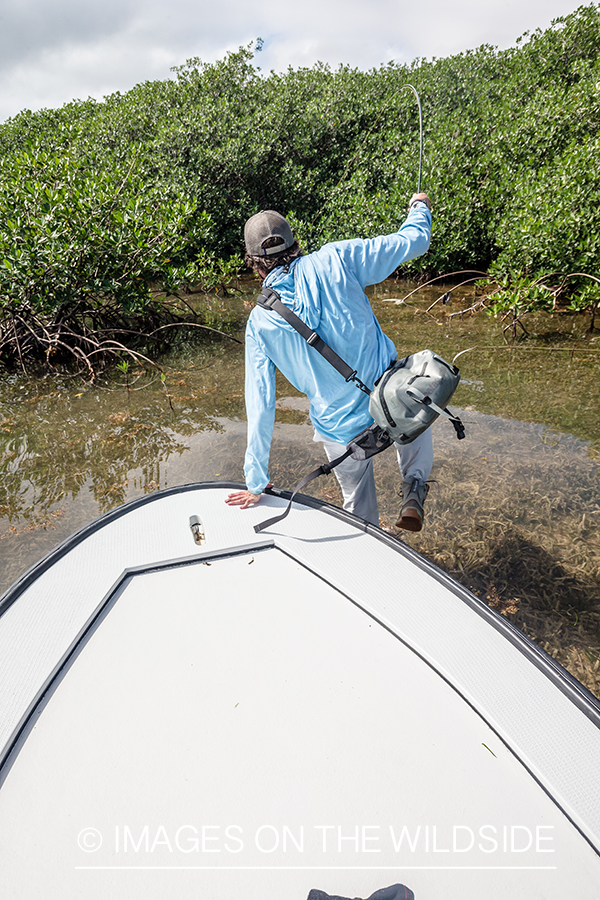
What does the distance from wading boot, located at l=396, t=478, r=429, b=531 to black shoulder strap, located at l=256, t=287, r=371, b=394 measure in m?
0.71

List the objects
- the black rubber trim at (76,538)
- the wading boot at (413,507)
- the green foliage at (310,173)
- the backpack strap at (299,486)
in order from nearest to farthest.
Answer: the black rubber trim at (76,538) < the backpack strap at (299,486) < the wading boot at (413,507) < the green foliage at (310,173)

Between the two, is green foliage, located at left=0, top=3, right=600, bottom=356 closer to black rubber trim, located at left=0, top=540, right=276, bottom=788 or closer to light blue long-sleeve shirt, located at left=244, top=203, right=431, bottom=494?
light blue long-sleeve shirt, located at left=244, top=203, right=431, bottom=494

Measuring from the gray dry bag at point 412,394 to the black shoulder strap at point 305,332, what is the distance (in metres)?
0.17

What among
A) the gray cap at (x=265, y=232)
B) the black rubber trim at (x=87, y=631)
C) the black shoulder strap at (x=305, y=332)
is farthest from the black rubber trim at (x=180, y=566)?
the gray cap at (x=265, y=232)

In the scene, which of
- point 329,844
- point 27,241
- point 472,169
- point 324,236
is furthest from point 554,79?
point 329,844

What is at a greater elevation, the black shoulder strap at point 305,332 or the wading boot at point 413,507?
the black shoulder strap at point 305,332

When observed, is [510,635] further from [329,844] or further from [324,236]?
[324,236]

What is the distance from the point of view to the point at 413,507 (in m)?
2.45

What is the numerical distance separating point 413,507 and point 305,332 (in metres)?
1.04

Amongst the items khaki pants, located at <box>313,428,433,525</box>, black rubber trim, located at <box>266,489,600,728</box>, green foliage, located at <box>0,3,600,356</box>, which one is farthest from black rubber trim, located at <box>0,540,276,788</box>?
green foliage, located at <box>0,3,600,356</box>

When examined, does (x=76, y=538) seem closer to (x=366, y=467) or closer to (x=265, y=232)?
(x=366, y=467)

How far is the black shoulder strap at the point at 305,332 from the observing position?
2051 millimetres

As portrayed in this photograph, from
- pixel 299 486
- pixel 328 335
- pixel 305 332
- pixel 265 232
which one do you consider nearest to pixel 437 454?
pixel 299 486

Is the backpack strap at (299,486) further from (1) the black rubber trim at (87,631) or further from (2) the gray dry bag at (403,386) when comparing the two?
(2) the gray dry bag at (403,386)
